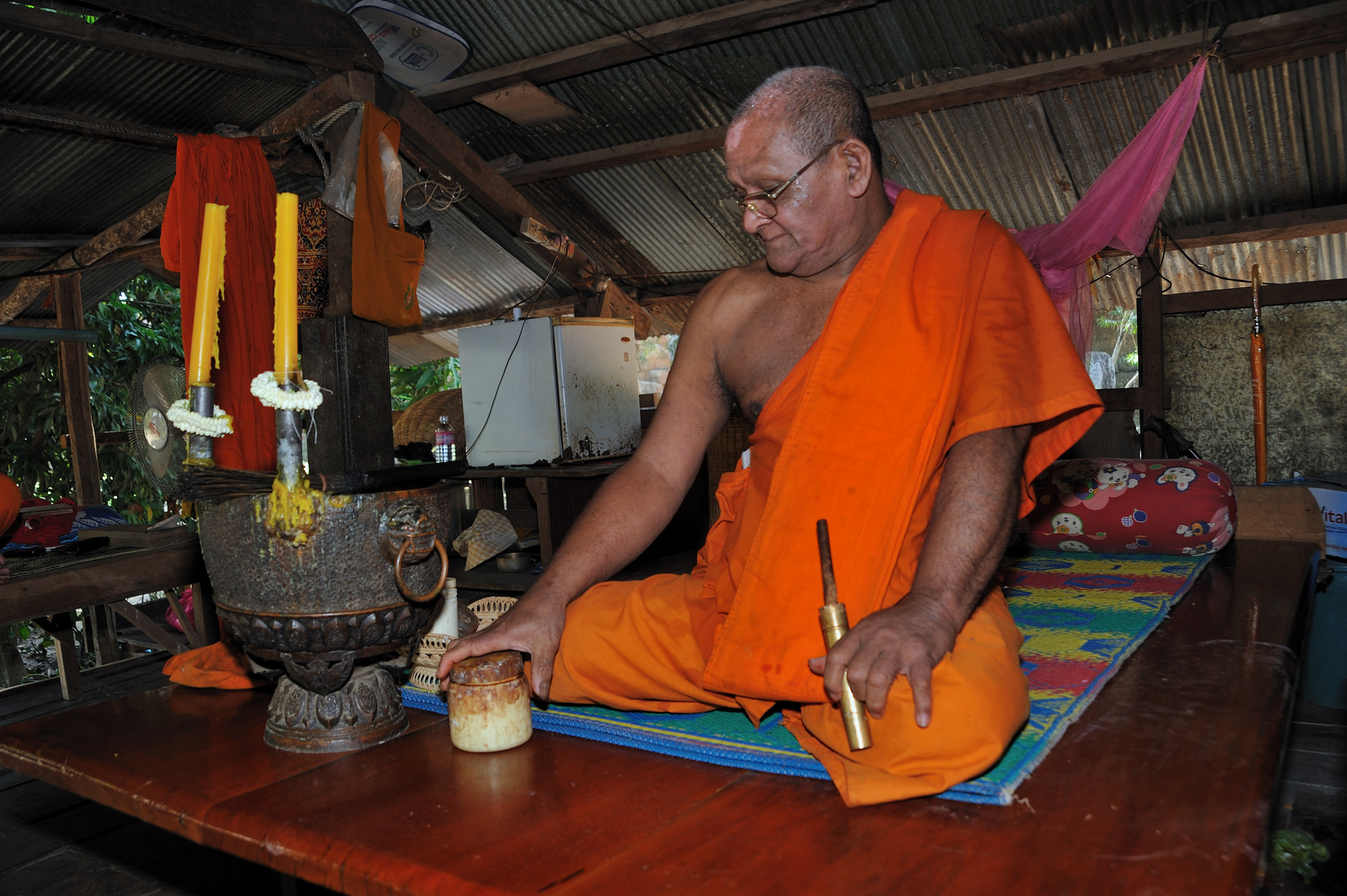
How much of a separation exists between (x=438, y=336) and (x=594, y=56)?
15.4ft

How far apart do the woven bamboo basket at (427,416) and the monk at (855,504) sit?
546 cm

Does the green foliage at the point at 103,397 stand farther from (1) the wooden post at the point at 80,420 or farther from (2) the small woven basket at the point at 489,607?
(2) the small woven basket at the point at 489,607

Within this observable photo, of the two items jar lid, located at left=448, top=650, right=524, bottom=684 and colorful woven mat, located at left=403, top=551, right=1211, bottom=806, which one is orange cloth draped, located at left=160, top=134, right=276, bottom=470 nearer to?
colorful woven mat, located at left=403, top=551, right=1211, bottom=806

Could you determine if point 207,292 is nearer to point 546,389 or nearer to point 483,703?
point 483,703

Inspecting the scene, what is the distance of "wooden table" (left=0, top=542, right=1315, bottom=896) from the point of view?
3.27ft

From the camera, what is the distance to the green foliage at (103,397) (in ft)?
21.8

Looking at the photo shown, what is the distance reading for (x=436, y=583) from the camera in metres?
1.37

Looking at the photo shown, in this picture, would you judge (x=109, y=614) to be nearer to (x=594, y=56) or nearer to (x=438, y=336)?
(x=594, y=56)

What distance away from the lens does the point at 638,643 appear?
1.63 meters

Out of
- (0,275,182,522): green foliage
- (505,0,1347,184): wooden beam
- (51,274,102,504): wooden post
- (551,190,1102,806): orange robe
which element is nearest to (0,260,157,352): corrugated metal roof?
(0,275,182,522): green foliage

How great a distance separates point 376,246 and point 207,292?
12.9 feet

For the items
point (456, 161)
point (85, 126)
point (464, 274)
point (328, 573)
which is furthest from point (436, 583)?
point (464, 274)

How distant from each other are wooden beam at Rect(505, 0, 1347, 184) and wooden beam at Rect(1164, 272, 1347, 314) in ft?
3.52

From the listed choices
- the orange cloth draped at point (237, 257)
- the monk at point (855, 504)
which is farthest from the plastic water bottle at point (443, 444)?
the monk at point (855, 504)
